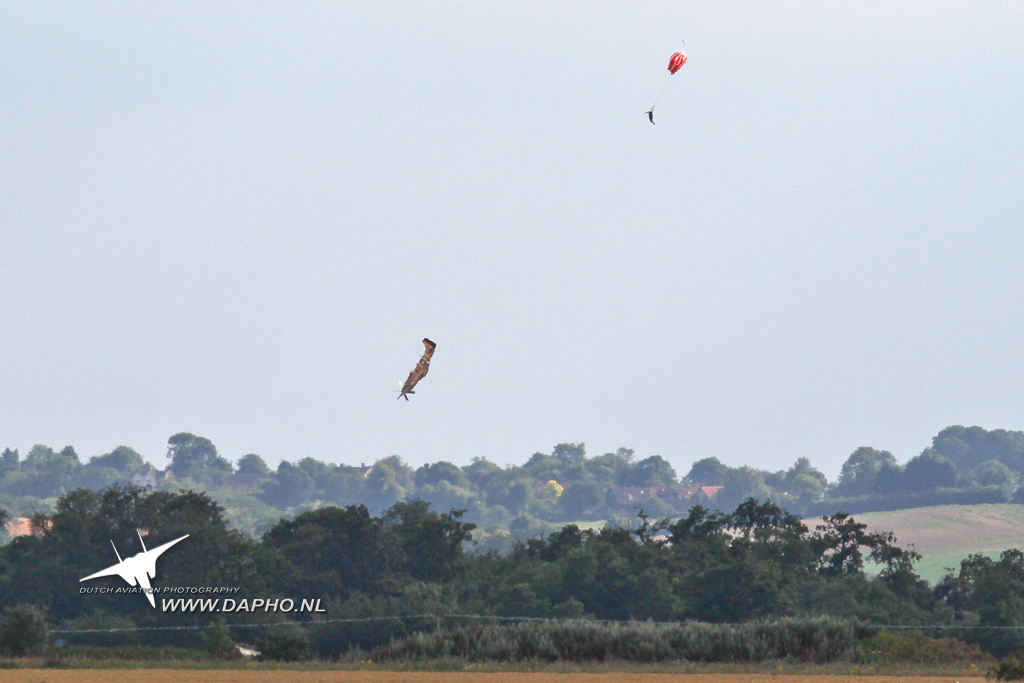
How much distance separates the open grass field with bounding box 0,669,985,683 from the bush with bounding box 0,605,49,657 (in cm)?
783

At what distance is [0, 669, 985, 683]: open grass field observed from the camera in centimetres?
4053

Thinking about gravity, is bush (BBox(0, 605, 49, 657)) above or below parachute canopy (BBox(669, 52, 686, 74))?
below

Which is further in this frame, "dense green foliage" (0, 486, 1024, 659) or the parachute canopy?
"dense green foliage" (0, 486, 1024, 659)

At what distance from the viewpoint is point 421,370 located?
45.9 metres

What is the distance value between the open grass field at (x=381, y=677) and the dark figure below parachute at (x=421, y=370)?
392 inches

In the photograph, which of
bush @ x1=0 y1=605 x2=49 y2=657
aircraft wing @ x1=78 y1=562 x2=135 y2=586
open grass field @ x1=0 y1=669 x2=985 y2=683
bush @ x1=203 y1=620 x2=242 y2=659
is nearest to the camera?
open grass field @ x1=0 y1=669 x2=985 y2=683

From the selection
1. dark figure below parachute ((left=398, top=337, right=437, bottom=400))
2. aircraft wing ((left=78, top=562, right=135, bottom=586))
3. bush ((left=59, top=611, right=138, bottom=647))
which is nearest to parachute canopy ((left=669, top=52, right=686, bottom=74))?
dark figure below parachute ((left=398, top=337, right=437, bottom=400))

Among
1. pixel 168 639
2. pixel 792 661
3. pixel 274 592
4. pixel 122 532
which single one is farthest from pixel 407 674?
pixel 122 532

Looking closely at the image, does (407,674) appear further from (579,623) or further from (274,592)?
(274,592)

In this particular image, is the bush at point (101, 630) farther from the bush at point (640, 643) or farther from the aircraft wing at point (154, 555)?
the bush at point (640, 643)

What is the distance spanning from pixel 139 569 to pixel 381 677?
152 ft

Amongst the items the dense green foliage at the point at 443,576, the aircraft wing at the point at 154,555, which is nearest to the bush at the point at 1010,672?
the dense green foliage at the point at 443,576

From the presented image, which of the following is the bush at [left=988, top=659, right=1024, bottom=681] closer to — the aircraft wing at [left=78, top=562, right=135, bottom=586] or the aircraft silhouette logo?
the aircraft silhouette logo

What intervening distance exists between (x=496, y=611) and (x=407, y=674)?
3569 centimetres
